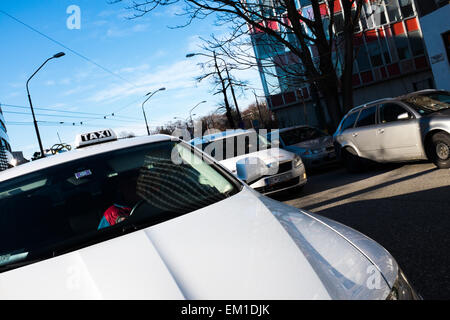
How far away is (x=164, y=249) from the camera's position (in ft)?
6.20

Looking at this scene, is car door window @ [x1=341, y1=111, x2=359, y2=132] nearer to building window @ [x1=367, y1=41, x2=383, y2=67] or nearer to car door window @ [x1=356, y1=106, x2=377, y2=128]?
car door window @ [x1=356, y1=106, x2=377, y2=128]

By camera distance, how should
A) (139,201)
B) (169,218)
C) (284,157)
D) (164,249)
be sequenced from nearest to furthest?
(164,249)
(169,218)
(139,201)
(284,157)

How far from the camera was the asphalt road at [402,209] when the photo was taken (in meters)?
3.29

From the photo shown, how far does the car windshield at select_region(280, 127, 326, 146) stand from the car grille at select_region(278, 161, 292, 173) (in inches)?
152

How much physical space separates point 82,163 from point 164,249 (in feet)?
4.16

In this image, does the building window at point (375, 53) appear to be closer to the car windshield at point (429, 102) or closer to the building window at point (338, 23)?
the building window at point (338, 23)

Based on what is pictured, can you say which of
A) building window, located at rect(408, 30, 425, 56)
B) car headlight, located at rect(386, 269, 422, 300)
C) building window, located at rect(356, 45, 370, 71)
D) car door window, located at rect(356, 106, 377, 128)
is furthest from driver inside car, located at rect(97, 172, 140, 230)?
building window, located at rect(408, 30, 425, 56)

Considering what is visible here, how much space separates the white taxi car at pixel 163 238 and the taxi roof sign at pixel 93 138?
1.49 feet

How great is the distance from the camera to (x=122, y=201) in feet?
8.84

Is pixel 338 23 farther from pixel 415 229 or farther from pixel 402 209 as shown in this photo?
pixel 415 229
